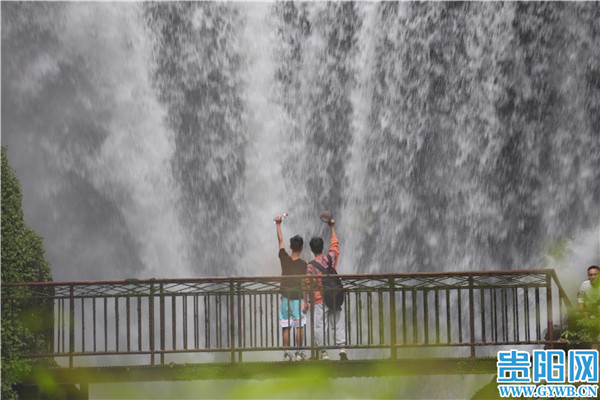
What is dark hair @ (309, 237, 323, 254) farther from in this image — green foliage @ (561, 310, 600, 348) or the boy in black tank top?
green foliage @ (561, 310, 600, 348)

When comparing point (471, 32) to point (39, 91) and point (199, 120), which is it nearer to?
point (199, 120)

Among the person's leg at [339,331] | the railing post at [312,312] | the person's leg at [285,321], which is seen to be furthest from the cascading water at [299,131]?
the person's leg at [285,321]

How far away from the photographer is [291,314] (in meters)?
13.5

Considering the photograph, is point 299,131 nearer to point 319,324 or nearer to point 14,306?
point 319,324

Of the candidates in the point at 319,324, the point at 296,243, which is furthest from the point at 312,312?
the point at 296,243

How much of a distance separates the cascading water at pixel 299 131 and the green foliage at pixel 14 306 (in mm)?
9741

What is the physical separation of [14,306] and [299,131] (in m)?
12.3

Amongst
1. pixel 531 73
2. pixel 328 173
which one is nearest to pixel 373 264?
pixel 328 173

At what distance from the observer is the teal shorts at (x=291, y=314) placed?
1338 cm

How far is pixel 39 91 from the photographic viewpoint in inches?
1032

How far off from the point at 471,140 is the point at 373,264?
12.0ft

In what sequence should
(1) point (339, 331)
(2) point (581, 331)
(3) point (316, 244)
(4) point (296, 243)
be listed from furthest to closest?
(1) point (339, 331) < (4) point (296, 243) < (3) point (316, 244) < (2) point (581, 331)

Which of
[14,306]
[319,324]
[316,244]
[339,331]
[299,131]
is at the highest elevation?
[299,131]

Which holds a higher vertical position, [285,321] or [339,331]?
[285,321]
